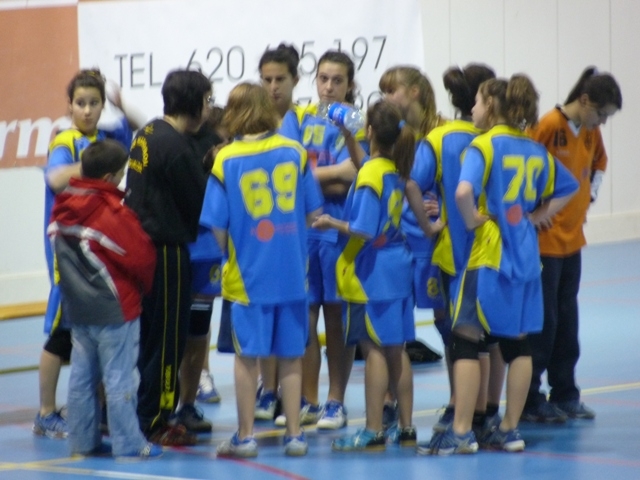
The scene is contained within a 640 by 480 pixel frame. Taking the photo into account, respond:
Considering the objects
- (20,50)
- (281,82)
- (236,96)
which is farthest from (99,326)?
(20,50)

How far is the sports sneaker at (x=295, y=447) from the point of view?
5.12 metres

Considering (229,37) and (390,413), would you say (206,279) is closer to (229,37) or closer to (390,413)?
(390,413)

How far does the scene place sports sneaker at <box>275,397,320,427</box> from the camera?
19.2 ft

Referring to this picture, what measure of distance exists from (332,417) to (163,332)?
3.26 feet

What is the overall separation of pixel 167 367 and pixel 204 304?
19.2 inches

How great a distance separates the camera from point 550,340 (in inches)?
227

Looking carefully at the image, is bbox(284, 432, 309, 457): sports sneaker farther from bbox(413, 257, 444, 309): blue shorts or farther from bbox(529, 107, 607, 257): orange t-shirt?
bbox(529, 107, 607, 257): orange t-shirt

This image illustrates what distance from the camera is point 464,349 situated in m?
5.07

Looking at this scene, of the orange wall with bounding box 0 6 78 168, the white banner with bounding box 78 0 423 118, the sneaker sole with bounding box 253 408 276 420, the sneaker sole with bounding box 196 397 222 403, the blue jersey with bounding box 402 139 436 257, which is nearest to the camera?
the blue jersey with bounding box 402 139 436 257

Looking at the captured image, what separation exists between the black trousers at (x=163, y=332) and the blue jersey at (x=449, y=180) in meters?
1.19

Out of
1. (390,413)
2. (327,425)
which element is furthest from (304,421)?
(390,413)

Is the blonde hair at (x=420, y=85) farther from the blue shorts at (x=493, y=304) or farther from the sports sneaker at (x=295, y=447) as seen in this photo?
the sports sneaker at (x=295, y=447)

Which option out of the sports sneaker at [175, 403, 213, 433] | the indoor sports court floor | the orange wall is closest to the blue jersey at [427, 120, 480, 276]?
the indoor sports court floor

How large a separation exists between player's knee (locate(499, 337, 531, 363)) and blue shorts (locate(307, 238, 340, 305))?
0.93 metres
